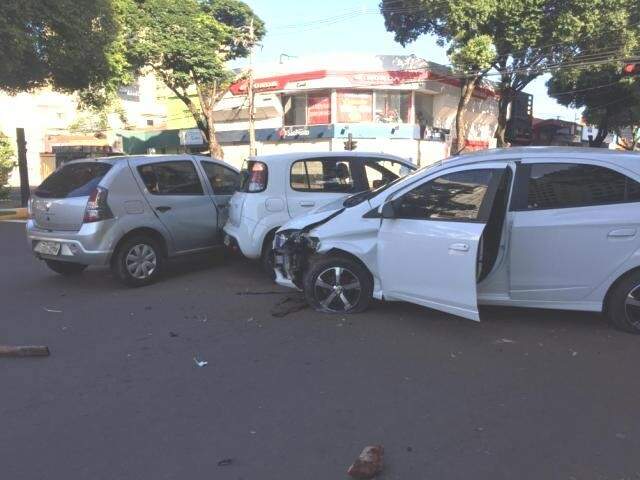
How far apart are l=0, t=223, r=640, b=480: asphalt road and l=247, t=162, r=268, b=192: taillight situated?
178cm

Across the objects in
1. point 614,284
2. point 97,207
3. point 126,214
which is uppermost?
point 97,207

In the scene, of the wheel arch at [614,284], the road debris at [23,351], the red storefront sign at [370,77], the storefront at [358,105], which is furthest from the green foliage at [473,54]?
the road debris at [23,351]

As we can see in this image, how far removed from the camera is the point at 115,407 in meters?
3.96

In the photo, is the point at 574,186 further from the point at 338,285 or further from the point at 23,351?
the point at 23,351

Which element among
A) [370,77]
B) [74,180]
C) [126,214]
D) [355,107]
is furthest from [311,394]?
[355,107]

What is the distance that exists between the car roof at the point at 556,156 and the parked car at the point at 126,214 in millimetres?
3701

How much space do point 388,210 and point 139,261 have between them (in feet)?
11.6

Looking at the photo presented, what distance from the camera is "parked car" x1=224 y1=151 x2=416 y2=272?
7422 millimetres

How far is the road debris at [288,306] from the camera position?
6.07m

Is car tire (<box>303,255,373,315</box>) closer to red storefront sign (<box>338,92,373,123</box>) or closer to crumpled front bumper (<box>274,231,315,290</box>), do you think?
crumpled front bumper (<box>274,231,315,290</box>)

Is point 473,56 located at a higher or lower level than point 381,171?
higher

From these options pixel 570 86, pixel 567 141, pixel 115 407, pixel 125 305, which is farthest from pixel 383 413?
pixel 567 141

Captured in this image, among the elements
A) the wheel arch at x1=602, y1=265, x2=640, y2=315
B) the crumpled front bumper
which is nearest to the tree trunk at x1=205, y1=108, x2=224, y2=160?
the crumpled front bumper

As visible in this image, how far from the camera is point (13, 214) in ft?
58.3
